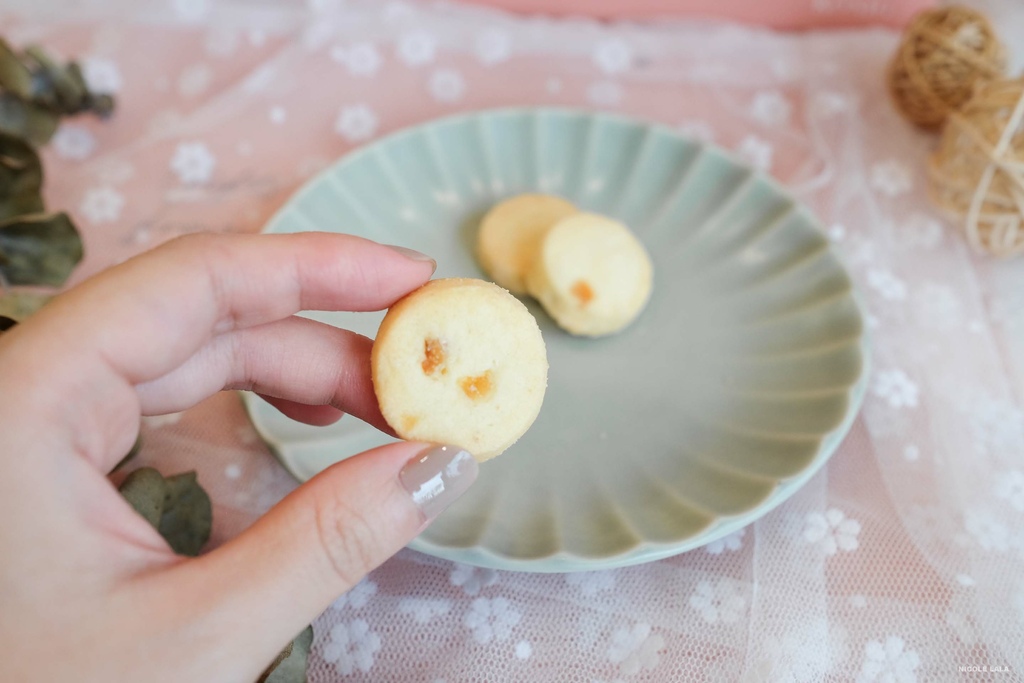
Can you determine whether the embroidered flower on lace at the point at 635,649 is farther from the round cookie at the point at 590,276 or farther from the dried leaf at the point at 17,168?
the dried leaf at the point at 17,168

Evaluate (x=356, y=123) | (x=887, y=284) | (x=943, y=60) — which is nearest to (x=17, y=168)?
(x=356, y=123)

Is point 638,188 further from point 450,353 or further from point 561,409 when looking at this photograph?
point 450,353

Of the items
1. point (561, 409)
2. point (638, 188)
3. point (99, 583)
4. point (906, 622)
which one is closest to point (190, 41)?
point (638, 188)

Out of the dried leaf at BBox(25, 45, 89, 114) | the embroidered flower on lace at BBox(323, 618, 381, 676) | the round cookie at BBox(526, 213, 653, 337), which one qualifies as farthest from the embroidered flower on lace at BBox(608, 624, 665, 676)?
the dried leaf at BBox(25, 45, 89, 114)

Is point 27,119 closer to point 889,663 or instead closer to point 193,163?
point 193,163

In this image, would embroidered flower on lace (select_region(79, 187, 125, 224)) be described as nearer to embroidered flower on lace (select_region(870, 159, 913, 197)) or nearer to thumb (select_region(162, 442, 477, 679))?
thumb (select_region(162, 442, 477, 679))

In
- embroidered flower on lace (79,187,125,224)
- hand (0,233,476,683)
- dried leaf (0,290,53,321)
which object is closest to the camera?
hand (0,233,476,683)
